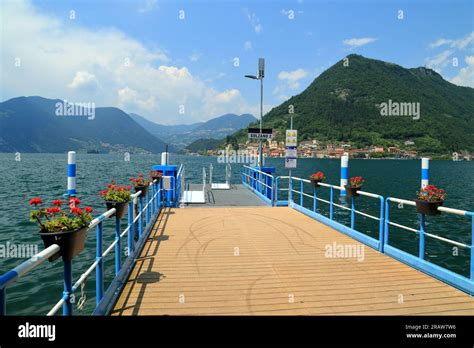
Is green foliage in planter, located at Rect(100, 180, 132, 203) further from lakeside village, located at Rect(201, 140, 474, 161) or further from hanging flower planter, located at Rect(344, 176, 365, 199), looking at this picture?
lakeside village, located at Rect(201, 140, 474, 161)

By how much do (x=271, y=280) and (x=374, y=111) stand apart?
149 m

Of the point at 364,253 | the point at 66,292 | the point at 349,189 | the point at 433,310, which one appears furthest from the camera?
the point at 349,189

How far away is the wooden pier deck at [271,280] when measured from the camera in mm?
3877

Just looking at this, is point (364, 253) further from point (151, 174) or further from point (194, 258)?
point (151, 174)

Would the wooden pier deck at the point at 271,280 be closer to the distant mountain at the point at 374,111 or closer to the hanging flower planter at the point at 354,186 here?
the hanging flower planter at the point at 354,186

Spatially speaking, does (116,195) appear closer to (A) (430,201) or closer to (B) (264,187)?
(A) (430,201)

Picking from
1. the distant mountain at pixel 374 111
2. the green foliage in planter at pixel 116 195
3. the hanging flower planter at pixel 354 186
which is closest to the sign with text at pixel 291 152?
the hanging flower planter at pixel 354 186

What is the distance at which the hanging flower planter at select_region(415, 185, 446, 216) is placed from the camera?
552 centimetres

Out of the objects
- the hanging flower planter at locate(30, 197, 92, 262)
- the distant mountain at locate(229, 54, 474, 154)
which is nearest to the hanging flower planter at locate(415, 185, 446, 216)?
the hanging flower planter at locate(30, 197, 92, 262)

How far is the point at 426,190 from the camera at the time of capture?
5.77 meters

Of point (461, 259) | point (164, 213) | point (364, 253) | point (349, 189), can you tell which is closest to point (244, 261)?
point (364, 253)

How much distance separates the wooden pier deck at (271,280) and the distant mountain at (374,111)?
336 feet
